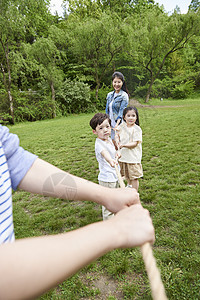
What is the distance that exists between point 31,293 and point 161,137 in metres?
8.10

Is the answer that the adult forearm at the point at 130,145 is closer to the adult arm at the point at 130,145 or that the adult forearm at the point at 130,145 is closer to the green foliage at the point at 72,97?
the adult arm at the point at 130,145

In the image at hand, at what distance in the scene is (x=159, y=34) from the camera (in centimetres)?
2159

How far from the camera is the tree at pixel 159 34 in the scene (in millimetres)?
20812

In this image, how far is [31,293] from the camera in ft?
1.38

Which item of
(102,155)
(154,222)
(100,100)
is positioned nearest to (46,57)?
(100,100)

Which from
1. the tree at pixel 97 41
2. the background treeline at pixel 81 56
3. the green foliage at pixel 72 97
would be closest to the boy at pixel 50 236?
the background treeline at pixel 81 56

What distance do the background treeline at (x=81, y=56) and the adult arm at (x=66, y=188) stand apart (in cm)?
1715

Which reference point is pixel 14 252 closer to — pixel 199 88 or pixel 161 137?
pixel 161 137

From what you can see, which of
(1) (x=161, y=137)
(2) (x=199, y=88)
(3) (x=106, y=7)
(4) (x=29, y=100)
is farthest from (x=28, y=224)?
(3) (x=106, y=7)

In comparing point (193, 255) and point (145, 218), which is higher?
point (145, 218)

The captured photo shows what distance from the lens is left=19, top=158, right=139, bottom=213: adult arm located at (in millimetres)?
903

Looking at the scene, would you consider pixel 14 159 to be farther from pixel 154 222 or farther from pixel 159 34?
pixel 159 34

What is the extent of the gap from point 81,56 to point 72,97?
24.7 feet

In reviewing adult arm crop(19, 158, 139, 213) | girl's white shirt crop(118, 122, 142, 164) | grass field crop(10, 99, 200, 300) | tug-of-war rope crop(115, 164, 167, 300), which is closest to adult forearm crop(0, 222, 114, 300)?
tug-of-war rope crop(115, 164, 167, 300)
